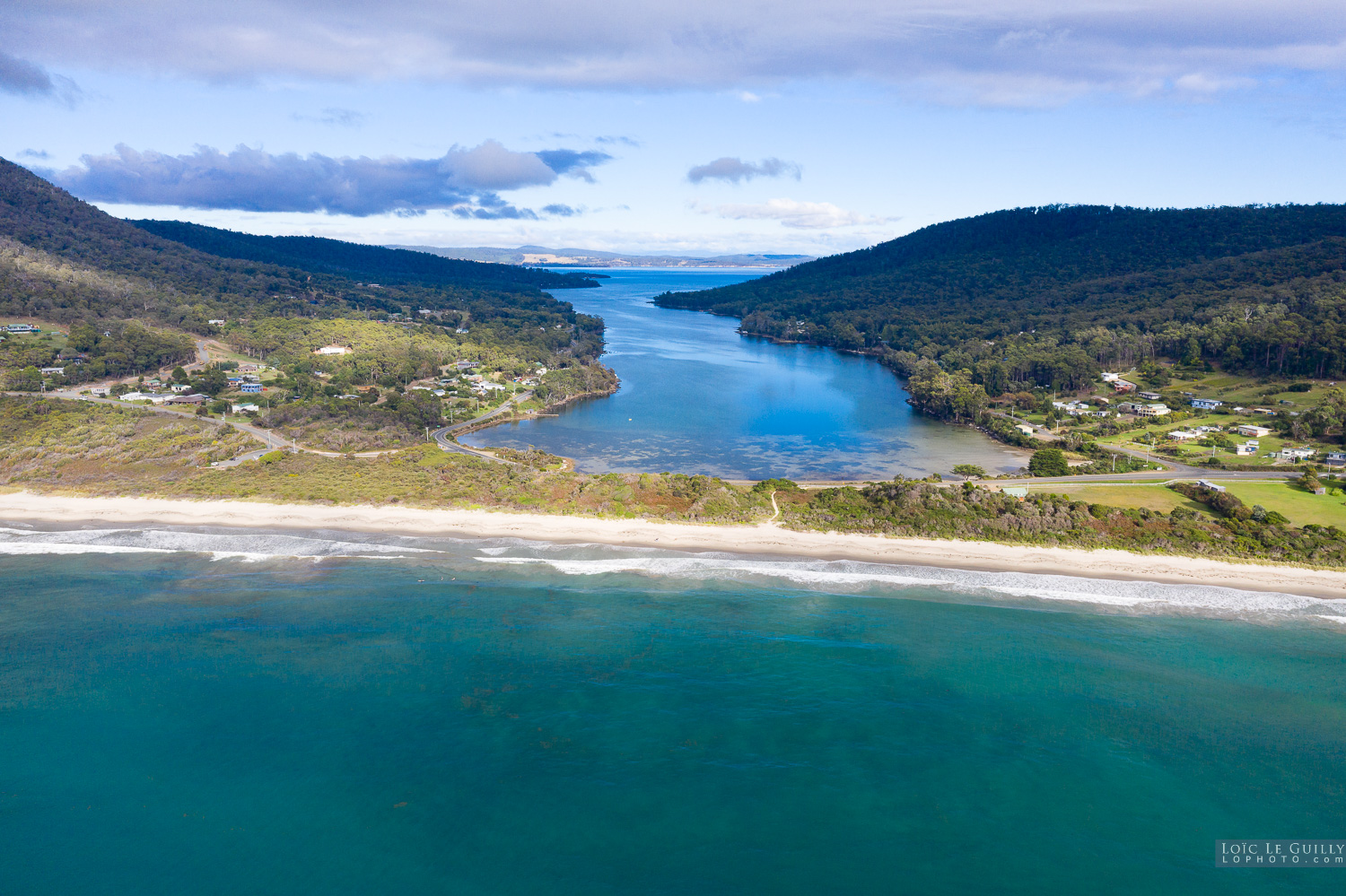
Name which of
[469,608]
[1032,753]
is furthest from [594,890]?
[469,608]

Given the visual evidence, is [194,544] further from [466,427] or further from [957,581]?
[957,581]

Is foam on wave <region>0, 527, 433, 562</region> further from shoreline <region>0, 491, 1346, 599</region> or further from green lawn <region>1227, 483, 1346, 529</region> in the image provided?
green lawn <region>1227, 483, 1346, 529</region>

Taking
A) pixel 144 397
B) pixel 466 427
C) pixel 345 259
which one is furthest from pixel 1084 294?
pixel 345 259

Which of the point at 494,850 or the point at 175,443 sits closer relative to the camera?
the point at 494,850

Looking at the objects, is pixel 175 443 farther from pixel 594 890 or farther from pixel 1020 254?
pixel 1020 254

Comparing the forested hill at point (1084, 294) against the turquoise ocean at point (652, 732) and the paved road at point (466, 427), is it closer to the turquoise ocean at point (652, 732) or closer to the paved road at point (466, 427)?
the paved road at point (466, 427)

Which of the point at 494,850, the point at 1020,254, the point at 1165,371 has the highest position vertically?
the point at 1020,254

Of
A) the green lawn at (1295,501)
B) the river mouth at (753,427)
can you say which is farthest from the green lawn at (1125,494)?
the river mouth at (753,427)
